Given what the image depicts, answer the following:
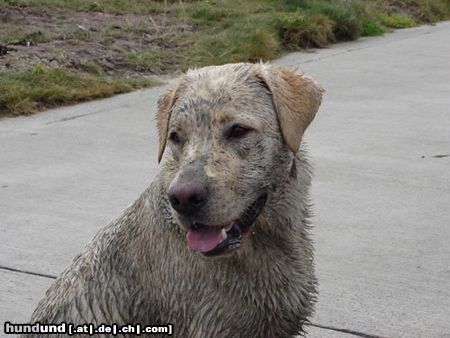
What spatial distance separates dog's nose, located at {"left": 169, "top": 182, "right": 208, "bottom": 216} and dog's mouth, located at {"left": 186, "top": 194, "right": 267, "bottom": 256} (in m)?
0.12

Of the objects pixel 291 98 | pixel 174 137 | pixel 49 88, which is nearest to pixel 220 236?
pixel 174 137

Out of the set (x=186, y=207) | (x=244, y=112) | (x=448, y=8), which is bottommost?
(x=448, y=8)

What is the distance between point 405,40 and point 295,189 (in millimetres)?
11311

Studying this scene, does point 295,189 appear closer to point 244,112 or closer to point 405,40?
point 244,112

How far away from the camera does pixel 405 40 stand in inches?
562

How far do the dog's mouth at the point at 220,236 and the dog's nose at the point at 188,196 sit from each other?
4.8 inches

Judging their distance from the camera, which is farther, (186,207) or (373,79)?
(373,79)

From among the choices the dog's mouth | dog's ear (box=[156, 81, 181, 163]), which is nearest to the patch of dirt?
dog's ear (box=[156, 81, 181, 163])

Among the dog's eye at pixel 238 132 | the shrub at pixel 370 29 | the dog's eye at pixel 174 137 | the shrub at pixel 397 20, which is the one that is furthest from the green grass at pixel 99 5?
the dog's eye at pixel 238 132

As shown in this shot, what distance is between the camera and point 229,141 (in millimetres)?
3406

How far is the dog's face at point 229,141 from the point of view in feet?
10.5

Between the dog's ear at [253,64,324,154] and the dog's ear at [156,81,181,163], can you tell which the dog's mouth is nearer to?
the dog's ear at [253,64,324,154]

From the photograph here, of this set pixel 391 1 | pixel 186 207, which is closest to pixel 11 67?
pixel 186 207

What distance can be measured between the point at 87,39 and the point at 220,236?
855cm
